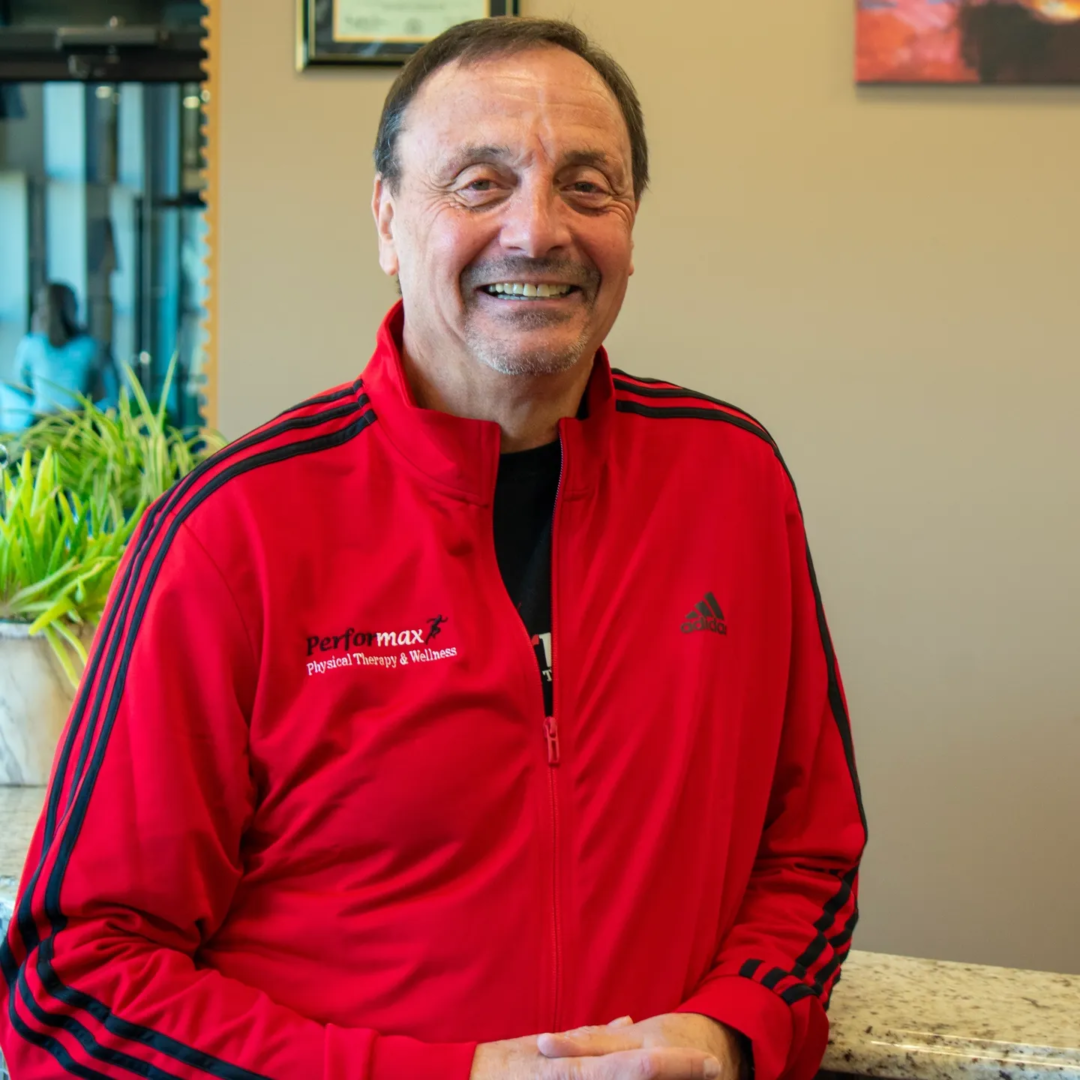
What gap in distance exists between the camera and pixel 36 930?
0.98 m

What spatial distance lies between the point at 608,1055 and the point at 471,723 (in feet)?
0.96

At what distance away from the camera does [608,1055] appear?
97 centimetres

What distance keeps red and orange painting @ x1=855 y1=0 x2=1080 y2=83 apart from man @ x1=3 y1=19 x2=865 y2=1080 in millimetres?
1147

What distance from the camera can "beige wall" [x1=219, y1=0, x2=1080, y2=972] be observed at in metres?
2.21

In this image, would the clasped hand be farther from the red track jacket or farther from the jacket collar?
the jacket collar

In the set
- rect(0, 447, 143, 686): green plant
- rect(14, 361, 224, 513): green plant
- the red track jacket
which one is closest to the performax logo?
the red track jacket

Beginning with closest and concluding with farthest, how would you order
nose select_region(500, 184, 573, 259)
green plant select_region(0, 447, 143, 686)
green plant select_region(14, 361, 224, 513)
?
nose select_region(500, 184, 573, 259) → green plant select_region(0, 447, 143, 686) → green plant select_region(14, 361, 224, 513)

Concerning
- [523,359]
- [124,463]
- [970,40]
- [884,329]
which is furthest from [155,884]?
[970,40]

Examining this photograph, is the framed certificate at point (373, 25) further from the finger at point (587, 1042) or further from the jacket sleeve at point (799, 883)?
the finger at point (587, 1042)

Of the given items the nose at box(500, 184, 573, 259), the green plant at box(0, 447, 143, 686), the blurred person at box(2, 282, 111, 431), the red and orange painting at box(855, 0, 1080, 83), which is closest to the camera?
the nose at box(500, 184, 573, 259)

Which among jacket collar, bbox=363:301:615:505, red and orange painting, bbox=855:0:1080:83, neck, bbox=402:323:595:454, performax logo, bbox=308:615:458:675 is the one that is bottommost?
performax logo, bbox=308:615:458:675

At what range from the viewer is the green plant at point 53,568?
1.47 meters

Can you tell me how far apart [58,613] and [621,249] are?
797mm

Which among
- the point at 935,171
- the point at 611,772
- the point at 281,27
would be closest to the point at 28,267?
the point at 281,27
